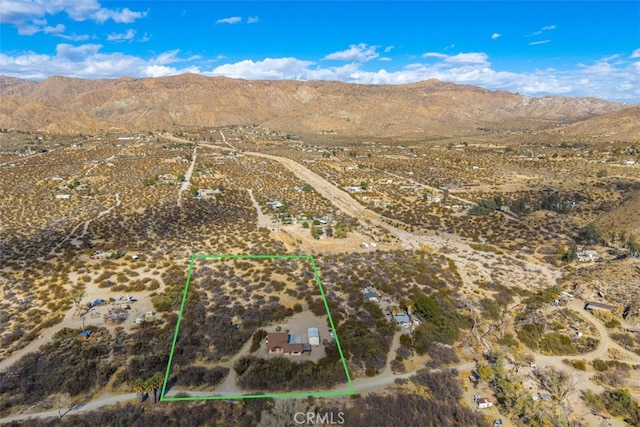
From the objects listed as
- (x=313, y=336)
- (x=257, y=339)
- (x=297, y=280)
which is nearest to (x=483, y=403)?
(x=313, y=336)

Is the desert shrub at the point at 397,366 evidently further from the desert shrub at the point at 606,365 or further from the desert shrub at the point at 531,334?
the desert shrub at the point at 606,365

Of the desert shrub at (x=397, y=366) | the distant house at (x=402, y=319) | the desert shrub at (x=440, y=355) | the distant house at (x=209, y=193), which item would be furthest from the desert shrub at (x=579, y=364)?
the distant house at (x=209, y=193)

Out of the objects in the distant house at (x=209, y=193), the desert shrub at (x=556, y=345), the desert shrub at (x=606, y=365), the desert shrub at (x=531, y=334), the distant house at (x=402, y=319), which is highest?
the distant house at (x=209, y=193)

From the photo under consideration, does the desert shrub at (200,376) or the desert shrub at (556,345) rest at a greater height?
the desert shrub at (200,376)

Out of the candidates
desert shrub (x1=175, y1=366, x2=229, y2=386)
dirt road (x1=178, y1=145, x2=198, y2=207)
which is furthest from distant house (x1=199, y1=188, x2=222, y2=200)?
desert shrub (x1=175, y1=366, x2=229, y2=386)

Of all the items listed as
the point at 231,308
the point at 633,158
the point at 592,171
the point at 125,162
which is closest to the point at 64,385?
the point at 231,308

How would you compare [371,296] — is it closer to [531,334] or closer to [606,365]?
[531,334]

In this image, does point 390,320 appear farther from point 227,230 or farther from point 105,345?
point 227,230
